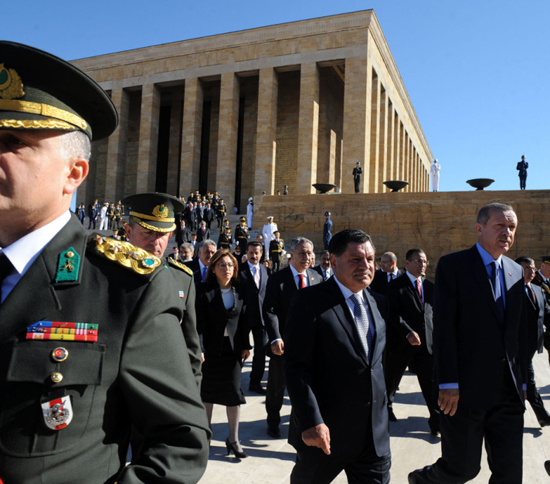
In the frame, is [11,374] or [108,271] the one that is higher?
[108,271]

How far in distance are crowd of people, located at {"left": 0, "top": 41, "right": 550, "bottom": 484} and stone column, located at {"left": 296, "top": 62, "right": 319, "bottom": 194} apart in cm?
2261

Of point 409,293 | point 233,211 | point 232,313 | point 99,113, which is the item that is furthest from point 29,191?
point 233,211

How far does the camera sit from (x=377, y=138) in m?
30.4

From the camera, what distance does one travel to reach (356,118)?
1099 inches

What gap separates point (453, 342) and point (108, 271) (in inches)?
96.1

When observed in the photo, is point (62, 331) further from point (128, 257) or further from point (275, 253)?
point (275, 253)

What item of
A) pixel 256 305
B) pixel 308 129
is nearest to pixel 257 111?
pixel 308 129

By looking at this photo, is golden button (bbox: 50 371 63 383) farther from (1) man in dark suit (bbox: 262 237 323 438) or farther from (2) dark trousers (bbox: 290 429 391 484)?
(1) man in dark suit (bbox: 262 237 323 438)

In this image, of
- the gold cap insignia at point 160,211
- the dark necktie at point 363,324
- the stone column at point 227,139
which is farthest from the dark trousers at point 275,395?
the stone column at point 227,139

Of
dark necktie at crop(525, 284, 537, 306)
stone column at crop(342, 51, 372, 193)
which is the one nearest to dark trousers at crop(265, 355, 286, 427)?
dark necktie at crop(525, 284, 537, 306)

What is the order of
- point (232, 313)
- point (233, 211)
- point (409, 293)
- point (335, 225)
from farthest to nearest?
point (233, 211), point (335, 225), point (409, 293), point (232, 313)

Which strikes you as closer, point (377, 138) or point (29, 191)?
point (29, 191)

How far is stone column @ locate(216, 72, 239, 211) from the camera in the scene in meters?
30.5

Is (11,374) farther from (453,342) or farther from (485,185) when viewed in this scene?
(485,185)
